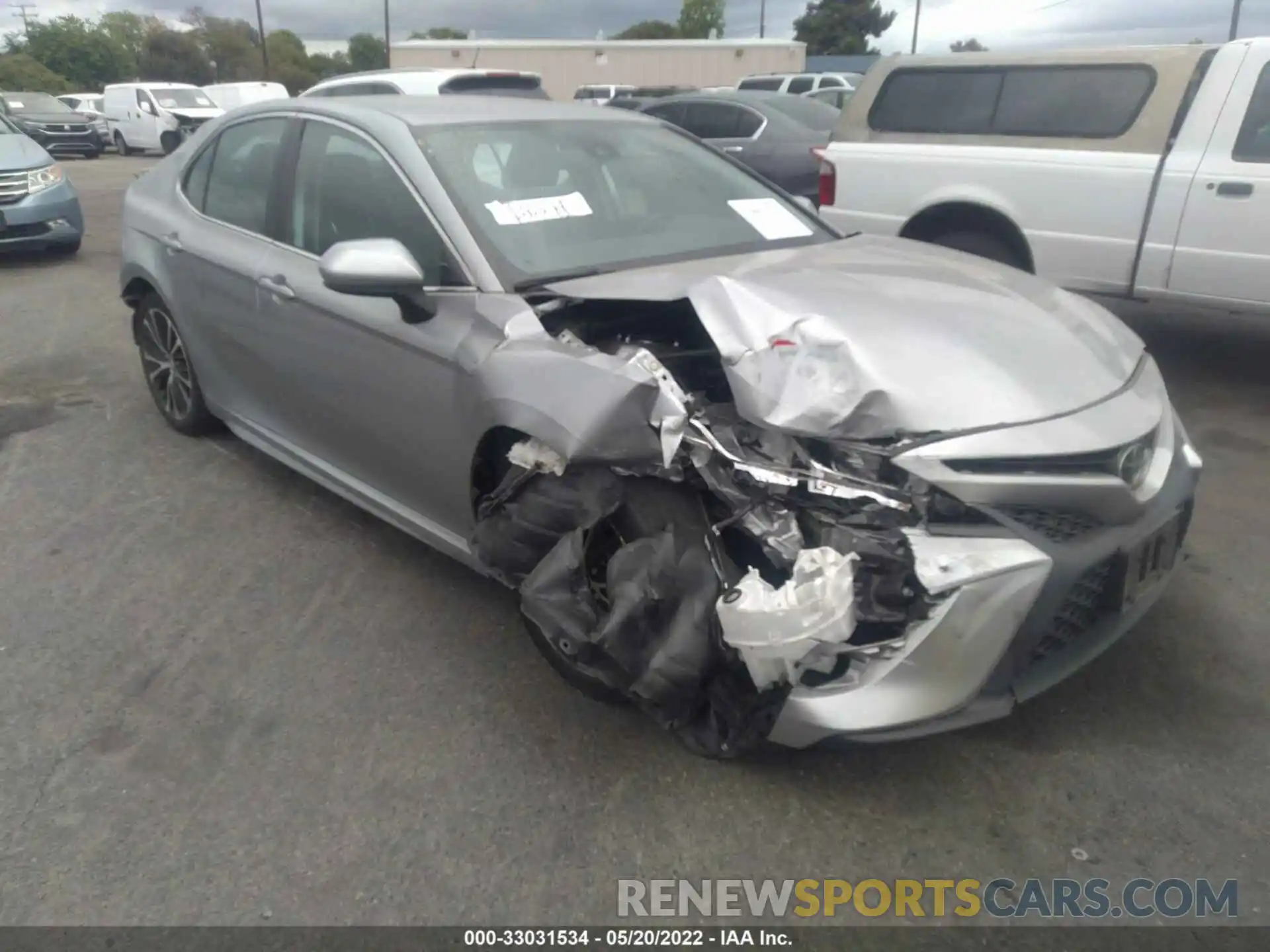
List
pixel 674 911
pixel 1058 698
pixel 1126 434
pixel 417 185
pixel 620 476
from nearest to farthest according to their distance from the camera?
pixel 674 911
pixel 1126 434
pixel 620 476
pixel 1058 698
pixel 417 185

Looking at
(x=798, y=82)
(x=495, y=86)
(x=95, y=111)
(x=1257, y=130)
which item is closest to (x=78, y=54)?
(x=95, y=111)

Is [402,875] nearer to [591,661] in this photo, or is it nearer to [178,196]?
[591,661]

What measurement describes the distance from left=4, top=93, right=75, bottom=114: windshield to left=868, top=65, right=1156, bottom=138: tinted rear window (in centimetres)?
2343

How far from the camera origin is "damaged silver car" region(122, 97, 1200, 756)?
2.39 m

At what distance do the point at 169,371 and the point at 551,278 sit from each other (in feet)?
9.26

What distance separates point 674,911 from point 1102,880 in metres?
0.99

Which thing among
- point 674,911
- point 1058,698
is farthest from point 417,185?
point 1058,698

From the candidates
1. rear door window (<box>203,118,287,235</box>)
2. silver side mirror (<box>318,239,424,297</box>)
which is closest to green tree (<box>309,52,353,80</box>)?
rear door window (<box>203,118,287,235</box>)

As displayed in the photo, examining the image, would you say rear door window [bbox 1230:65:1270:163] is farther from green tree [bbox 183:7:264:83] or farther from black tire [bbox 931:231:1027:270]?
green tree [bbox 183:7:264:83]

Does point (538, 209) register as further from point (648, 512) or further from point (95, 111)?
point (95, 111)

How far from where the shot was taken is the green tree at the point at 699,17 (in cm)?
7631

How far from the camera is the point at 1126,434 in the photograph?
2.58 metres

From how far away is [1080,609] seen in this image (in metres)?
2.52

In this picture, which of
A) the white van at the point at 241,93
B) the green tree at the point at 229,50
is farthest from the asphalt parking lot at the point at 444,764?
the green tree at the point at 229,50
